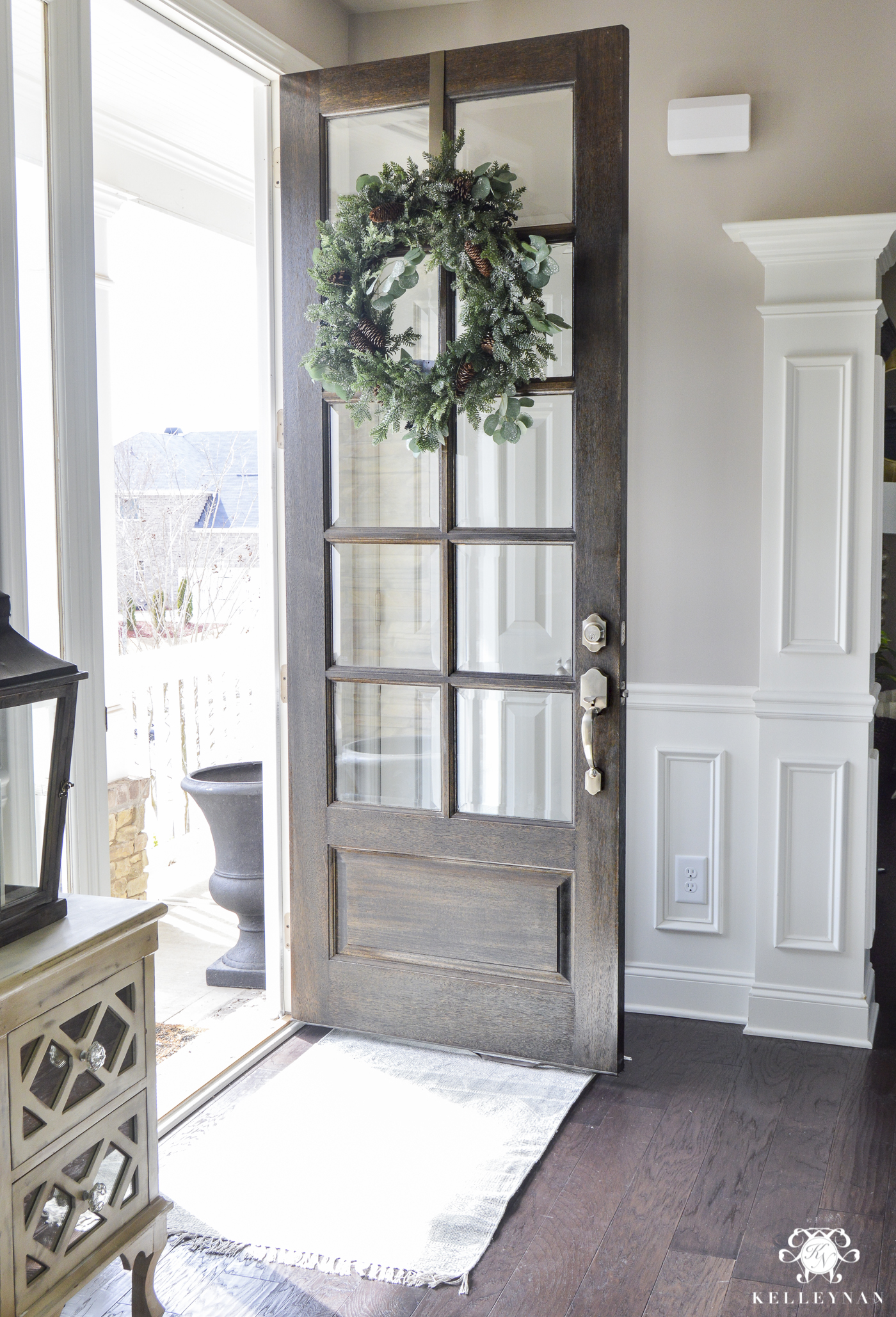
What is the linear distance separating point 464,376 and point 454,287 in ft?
0.85

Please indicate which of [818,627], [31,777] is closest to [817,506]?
[818,627]

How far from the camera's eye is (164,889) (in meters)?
4.61

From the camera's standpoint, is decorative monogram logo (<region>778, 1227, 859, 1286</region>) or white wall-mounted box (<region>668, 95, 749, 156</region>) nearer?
decorative monogram logo (<region>778, 1227, 859, 1286</region>)

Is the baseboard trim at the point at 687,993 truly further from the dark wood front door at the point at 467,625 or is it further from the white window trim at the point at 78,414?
the white window trim at the point at 78,414

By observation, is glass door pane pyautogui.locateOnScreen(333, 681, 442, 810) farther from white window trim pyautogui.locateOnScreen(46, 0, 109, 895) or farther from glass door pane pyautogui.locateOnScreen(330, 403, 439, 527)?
white window trim pyautogui.locateOnScreen(46, 0, 109, 895)

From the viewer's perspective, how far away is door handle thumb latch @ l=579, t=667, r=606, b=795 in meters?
2.72

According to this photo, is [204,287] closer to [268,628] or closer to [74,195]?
[268,628]

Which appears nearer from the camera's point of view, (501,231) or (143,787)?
(501,231)

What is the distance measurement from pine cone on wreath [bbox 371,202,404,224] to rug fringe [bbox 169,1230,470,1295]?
7.38 ft

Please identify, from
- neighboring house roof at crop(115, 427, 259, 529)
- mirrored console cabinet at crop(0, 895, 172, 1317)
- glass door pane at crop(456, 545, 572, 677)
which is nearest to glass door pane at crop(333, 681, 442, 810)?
glass door pane at crop(456, 545, 572, 677)

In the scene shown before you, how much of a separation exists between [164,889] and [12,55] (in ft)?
10.7

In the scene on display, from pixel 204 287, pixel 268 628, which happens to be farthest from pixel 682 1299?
pixel 204 287

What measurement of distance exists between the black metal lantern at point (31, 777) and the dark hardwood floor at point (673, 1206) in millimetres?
804

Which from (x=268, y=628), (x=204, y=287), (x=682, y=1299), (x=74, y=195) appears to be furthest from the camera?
(x=204, y=287)
